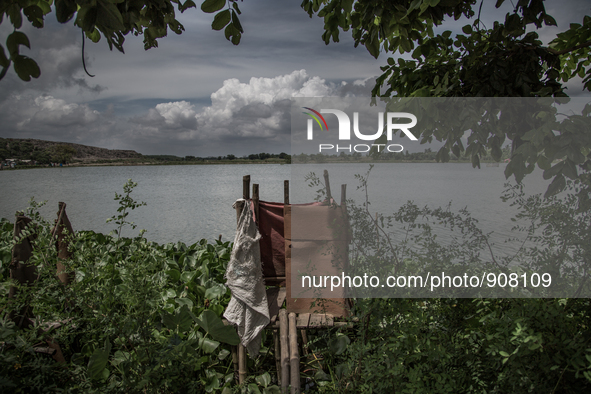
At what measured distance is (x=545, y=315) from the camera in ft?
5.03

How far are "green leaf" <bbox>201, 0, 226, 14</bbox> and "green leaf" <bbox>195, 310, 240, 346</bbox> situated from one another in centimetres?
188

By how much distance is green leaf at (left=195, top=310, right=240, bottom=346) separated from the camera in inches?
95.0

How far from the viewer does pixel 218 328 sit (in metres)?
2.43

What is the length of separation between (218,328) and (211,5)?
6.61 feet

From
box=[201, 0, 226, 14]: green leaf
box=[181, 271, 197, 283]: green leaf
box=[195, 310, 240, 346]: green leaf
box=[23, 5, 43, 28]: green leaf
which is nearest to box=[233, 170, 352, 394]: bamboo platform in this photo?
box=[195, 310, 240, 346]: green leaf

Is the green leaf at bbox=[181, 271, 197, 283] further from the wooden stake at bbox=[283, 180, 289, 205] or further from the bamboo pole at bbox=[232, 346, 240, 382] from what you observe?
the wooden stake at bbox=[283, 180, 289, 205]

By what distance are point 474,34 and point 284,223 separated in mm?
1827

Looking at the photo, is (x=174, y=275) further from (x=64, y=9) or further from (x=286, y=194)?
(x=64, y=9)

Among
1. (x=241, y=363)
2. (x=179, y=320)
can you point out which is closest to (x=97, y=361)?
(x=179, y=320)

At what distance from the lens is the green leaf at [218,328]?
2.41 meters

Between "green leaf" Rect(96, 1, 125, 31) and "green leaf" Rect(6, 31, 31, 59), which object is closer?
"green leaf" Rect(6, 31, 31, 59)

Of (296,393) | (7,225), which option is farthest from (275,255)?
(7,225)

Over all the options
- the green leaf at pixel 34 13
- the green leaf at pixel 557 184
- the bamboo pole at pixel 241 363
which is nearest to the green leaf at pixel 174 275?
the bamboo pole at pixel 241 363

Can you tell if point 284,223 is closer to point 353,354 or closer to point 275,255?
point 275,255
